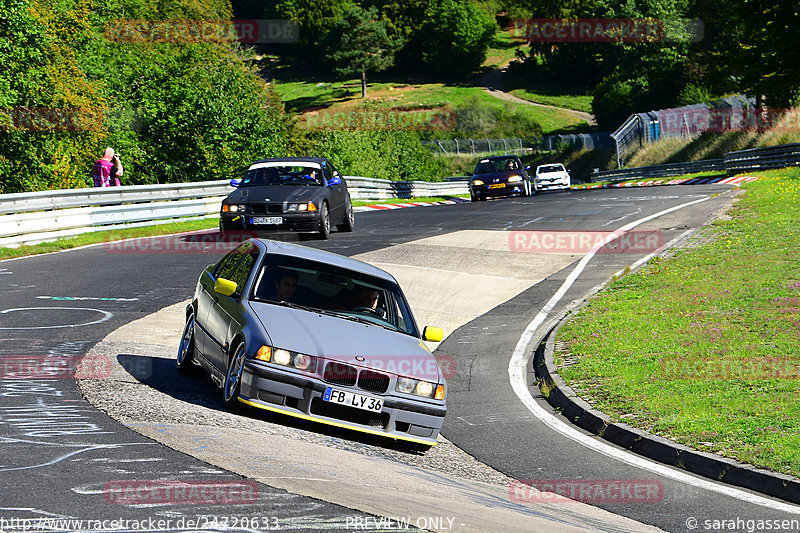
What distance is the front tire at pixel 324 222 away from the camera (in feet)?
67.8

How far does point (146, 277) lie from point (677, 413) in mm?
9943

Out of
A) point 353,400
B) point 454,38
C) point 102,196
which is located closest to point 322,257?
point 353,400

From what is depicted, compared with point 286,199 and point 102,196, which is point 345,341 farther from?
point 102,196

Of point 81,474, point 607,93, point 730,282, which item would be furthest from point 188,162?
point 607,93

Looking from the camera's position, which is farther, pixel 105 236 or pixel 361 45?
pixel 361 45

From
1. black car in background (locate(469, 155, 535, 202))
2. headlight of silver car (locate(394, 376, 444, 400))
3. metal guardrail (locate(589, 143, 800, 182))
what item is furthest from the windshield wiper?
metal guardrail (locate(589, 143, 800, 182))

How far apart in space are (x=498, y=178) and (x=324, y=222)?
18.1 m

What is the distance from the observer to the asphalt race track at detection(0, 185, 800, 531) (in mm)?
5629

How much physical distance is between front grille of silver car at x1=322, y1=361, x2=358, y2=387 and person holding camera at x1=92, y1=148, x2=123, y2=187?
18.7 metres

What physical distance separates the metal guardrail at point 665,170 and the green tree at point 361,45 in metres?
75.1

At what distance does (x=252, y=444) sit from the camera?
713 centimetres

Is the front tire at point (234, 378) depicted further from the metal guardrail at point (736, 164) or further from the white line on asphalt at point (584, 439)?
the metal guardrail at point (736, 164)

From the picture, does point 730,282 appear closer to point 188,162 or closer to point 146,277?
point 146,277

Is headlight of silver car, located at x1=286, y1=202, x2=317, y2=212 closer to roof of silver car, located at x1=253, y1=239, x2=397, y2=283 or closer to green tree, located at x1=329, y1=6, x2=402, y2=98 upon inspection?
roof of silver car, located at x1=253, y1=239, x2=397, y2=283
